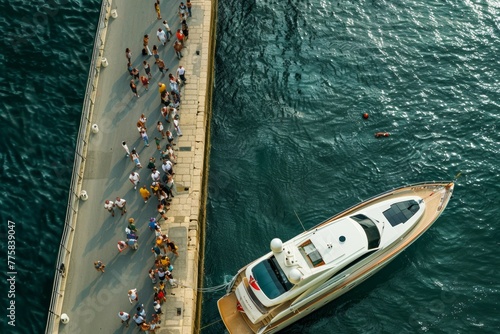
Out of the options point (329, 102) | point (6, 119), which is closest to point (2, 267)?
point (6, 119)

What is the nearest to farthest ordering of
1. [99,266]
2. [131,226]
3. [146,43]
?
[99,266]
[131,226]
[146,43]

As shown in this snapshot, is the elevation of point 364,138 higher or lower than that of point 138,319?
higher

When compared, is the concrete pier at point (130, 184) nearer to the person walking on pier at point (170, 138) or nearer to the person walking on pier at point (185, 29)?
the person walking on pier at point (170, 138)

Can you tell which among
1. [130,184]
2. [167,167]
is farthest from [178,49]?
[130,184]

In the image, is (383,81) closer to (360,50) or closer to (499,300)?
(360,50)

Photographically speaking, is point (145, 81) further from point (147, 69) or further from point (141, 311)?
point (141, 311)

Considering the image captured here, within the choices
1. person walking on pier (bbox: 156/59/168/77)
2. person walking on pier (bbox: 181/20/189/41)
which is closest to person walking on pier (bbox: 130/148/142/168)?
person walking on pier (bbox: 156/59/168/77)
